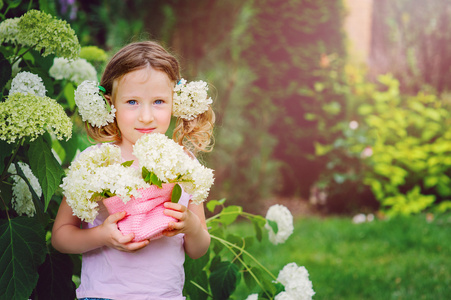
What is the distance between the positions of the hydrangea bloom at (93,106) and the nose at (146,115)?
0.09 m

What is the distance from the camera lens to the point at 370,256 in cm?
448

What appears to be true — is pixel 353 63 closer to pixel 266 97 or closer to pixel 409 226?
pixel 266 97

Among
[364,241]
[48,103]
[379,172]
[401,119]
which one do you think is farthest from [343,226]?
[48,103]

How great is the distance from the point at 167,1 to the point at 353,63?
3.54 meters

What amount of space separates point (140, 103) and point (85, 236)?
0.45 metres

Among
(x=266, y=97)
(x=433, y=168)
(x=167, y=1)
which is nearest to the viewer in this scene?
(x=167, y=1)

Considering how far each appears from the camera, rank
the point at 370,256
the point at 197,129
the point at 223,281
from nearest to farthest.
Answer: the point at 197,129 → the point at 223,281 → the point at 370,256

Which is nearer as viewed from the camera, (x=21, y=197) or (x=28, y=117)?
(x=28, y=117)

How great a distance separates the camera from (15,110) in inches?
58.7

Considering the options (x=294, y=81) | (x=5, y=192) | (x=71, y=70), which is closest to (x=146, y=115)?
(x=5, y=192)

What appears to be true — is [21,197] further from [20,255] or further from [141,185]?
[141,185]

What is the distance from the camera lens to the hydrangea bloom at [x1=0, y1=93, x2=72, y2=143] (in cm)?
148

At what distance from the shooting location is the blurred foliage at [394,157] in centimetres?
613

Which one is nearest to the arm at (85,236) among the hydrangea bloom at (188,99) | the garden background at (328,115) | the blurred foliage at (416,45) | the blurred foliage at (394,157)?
the hydrangea bloom at (188,99)
